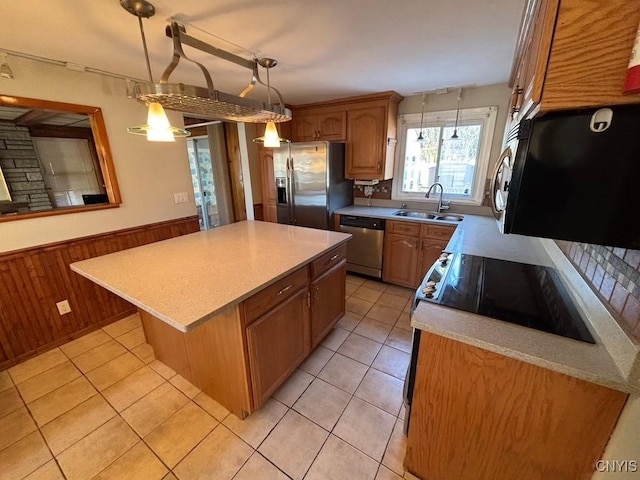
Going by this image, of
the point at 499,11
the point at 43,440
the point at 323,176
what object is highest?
the point at 499,11

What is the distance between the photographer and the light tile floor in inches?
51.9

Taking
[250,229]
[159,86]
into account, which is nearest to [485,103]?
[250,229]

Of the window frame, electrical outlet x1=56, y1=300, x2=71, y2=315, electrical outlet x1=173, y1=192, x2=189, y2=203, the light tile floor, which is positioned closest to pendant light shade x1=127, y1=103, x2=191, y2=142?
the light tile floor

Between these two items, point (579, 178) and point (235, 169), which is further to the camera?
point (235, 169)

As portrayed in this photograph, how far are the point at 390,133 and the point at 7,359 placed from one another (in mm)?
4132

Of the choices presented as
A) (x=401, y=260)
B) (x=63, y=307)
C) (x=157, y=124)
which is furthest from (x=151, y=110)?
(x=401, y=260)

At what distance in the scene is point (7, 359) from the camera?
1977 mm

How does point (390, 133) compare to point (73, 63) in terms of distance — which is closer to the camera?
point (73, 63)

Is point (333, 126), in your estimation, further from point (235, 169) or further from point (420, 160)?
point (235, 169)

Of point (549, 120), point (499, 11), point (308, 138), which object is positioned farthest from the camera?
point (308, 138)

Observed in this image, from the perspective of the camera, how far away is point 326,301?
2062mm

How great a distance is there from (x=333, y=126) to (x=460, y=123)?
4.99 feet

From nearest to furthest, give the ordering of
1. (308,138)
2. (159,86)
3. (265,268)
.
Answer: (159,86)
(265,268)
(308,138)

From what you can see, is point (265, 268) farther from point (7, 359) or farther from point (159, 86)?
point (7, 359)
